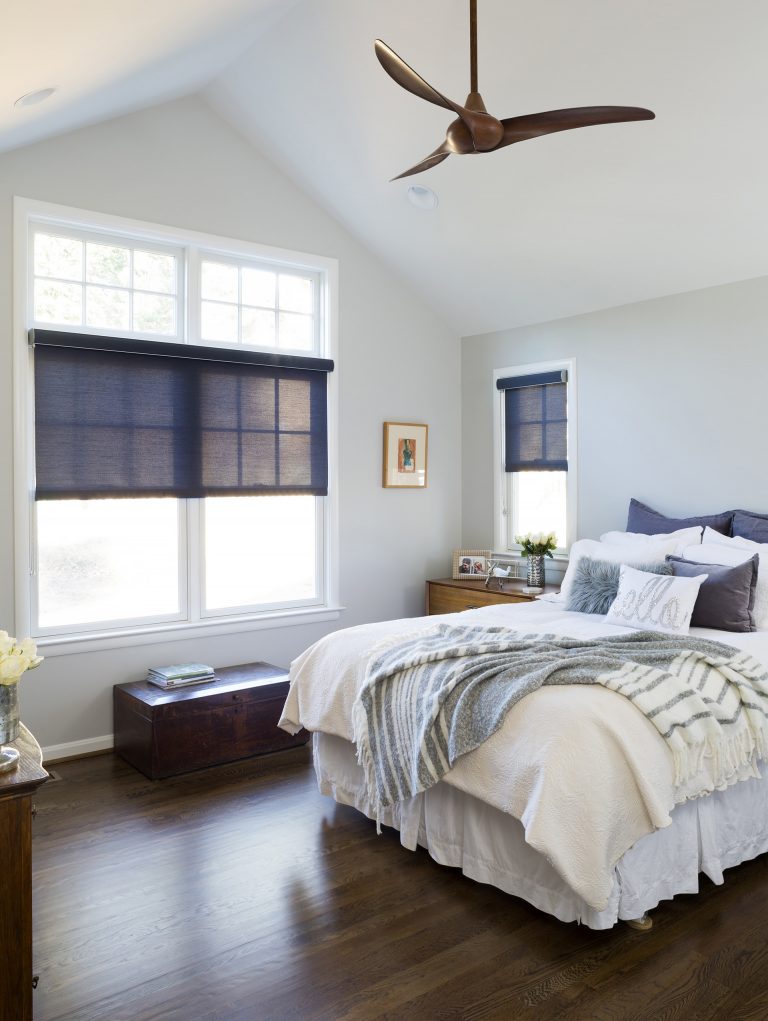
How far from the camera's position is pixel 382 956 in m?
2.37

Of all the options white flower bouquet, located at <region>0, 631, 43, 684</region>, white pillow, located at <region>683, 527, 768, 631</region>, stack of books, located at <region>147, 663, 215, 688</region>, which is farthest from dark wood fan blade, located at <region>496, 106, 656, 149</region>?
stack of books, located at <region>147, 663, 215, 688</region>

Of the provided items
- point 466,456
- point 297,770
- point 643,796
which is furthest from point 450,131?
point 466,456

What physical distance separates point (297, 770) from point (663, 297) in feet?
10.6

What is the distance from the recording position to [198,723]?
12.8 ft

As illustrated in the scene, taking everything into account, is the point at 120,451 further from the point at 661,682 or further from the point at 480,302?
the point at 661,682

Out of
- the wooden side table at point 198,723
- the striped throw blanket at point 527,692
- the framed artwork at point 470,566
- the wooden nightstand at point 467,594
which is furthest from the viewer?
the framed artwork at point 470,566

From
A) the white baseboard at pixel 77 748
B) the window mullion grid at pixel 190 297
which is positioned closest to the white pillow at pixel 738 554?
the window mullion grid at pixel 190 297

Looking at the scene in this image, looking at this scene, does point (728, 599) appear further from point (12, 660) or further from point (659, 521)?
point (12, 660)

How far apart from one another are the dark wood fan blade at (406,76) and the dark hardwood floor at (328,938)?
8.41ft

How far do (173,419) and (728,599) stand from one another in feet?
9.64

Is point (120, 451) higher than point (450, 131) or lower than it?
lower

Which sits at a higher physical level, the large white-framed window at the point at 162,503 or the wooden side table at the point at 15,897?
the large white-framed window at the point at 162,503

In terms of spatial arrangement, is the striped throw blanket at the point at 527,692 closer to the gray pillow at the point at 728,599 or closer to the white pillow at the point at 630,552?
the gray pillow at the point at 728,599

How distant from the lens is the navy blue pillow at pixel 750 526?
392 centimetres
